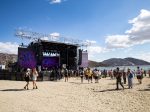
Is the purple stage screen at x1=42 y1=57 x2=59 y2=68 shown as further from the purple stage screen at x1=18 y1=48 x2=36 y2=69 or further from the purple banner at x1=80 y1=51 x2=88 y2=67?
the purple stage screen at x1=18 y1=48 x2=36 y2=69

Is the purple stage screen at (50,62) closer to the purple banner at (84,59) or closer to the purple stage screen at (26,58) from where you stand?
the purple banner at (84,59)

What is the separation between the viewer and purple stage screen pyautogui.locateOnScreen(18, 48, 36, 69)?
39744mm

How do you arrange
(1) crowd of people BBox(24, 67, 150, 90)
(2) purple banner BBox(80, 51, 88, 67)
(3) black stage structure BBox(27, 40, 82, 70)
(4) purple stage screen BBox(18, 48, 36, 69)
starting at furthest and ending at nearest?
1. (2) purple banner BBox(80, 51, 88, 67)
2. (3) black stage structure BBox(27, 40, 82, 70)
3. (4) purple stage screen BBox(18, 48, 36, 69)
4. (1) crowd of people BBox(24, 67, 150, 90)

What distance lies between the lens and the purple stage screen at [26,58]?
39.7 m

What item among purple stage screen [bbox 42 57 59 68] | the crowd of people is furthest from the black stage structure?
the crowd of people

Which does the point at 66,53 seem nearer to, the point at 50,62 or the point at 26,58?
the point at 50,62

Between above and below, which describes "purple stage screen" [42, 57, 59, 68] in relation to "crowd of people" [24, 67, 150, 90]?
above

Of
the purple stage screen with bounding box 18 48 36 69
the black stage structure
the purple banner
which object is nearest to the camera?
the purple stage screen with bounding box 18 48 36 69

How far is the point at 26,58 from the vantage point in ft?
131

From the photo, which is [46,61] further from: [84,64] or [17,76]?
[17,76]

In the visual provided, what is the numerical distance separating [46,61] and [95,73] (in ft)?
69.4

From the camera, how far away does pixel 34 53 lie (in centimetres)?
4125

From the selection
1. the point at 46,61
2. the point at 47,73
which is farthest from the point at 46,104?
the point at 46,61

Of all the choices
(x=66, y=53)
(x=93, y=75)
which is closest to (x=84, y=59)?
(x=66, y=53)
